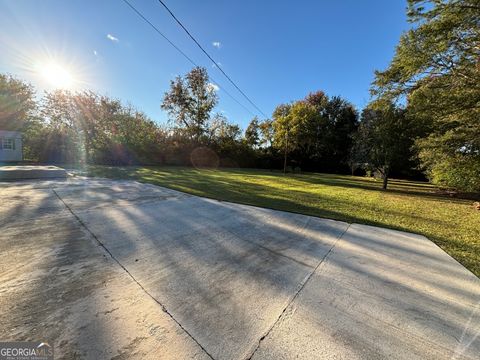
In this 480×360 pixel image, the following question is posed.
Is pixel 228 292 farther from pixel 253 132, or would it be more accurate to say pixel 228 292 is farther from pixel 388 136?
pixel 253 132

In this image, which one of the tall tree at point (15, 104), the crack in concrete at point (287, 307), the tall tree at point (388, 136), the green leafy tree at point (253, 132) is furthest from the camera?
the green leafy tree at point (253, 132)

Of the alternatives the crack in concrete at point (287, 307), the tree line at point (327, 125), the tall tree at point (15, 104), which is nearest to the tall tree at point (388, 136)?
the tree line at point (327, 125)

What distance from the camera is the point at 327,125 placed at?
27.8 meters

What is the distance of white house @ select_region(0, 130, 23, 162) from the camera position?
16672mm

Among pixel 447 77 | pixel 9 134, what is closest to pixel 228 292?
pixel 447 77

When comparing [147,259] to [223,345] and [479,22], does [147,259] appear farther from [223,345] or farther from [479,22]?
[479,22]

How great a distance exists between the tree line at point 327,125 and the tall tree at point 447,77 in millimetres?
29

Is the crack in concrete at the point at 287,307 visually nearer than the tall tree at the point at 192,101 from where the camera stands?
Yes

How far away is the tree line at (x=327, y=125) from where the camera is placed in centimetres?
740

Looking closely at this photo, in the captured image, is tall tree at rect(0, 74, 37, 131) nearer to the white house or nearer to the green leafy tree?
the white house

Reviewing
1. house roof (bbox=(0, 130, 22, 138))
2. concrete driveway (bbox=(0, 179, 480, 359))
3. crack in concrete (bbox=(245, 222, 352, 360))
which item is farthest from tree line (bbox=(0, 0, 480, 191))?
crack in concrete (bbox=(245, 222, 352, 360))

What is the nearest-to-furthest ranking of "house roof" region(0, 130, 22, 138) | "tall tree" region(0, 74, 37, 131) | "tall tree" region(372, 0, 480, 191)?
"tall tree" region(372, 0, 480, 191) → "house roof" region(0, 130, 22, 138) → "tall tree" region(0, 74, 37, 131)

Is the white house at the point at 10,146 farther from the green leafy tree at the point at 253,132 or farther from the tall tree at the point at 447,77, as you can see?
the tall tree at the point at 447,77

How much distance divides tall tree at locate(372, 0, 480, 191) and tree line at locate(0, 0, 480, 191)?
3cm
